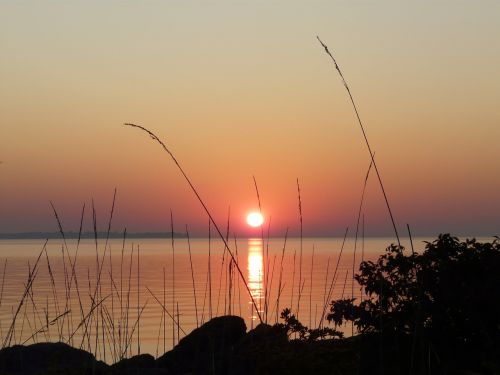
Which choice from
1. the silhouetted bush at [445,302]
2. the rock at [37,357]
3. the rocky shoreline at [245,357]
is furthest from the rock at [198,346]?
the silhouetted bush at [445,302]

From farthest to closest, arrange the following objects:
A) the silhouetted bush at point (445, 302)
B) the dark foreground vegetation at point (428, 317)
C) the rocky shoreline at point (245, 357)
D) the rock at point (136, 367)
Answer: the silhouetted bush at point (445, 302) < the dark foreground vegetation at point (428, 317) < the rock at point (136, 367) < the rocky shoreline at point (245, 357)

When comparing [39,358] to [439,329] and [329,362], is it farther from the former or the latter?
[329,362]

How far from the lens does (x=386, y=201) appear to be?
445cm

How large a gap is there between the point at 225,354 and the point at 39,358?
106 inches

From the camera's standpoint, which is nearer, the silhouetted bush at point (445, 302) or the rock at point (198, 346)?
the silhouetted bush at point (445, 302)

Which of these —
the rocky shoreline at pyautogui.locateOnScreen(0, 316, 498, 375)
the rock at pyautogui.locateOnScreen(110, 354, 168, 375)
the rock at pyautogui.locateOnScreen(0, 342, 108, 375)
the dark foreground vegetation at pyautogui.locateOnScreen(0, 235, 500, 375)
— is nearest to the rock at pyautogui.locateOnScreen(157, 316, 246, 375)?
the rocky shoreline at pyautogui.locateOnScreen(0, 316, 498, 375)

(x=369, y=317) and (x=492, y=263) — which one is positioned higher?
(x=492, y=263)

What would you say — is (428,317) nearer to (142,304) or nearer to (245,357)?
(245,357)

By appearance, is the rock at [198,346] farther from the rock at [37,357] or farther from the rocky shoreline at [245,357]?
the rock at [37,357]

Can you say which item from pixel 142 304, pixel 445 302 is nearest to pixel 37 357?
pixel 445 302

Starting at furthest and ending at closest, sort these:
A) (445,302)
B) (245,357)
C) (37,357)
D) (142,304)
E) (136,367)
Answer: (142,304) → (37,357) → (445,302) → (136,367) → (245,357)

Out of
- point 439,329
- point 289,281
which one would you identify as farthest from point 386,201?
point 289,281

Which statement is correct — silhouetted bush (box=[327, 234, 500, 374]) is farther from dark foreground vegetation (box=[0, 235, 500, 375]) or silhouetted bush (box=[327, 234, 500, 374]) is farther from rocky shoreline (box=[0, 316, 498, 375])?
rocky shoreline (box=[0, 316, 498, 375])

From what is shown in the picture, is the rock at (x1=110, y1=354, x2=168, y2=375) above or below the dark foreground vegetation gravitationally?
below
